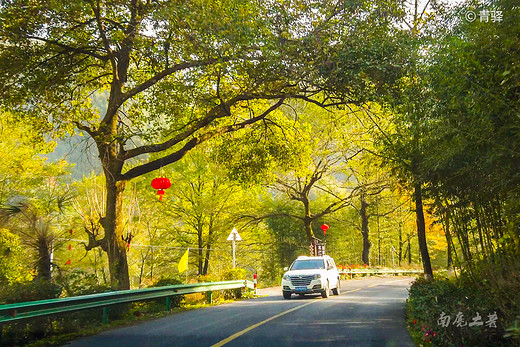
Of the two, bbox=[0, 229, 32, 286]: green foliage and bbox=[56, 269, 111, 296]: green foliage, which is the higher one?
bbox=[0, 229, 32, 286]: green foliage

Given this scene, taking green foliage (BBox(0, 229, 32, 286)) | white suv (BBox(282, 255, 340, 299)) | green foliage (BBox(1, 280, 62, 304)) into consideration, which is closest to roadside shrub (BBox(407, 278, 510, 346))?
green foliage (BBox(1, 280, 62, 304))

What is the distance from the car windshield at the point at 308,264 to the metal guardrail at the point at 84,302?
5891 millimetres

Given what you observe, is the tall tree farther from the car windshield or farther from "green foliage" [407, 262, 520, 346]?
the car windshield

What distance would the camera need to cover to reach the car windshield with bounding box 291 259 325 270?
2236cm

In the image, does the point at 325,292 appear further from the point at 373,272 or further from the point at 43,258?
the point at 373,272

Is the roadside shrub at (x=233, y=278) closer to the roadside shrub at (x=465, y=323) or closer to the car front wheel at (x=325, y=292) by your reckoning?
the car front wheel at (x=325, y=292)

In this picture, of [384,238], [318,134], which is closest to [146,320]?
[318,134]

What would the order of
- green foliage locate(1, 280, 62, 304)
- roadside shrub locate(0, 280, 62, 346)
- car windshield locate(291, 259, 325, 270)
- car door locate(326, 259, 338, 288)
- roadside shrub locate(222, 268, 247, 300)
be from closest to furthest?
roadside shrub locate(0, 280, 62, 346) → green foliage locate(1, 280, 62, 304) → roadside shrub locate(222, 268, 247, 300) → car windshield locate(291, 259, 325, 270) → car door locate(326, 259, 338, 288)

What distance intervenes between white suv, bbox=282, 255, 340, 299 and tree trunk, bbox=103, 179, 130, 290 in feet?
25.1

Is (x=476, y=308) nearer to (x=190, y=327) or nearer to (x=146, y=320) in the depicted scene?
(x=190, y=327)

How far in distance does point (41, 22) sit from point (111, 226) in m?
6.60

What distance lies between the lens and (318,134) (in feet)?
120

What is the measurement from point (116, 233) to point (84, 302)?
5.24 meters

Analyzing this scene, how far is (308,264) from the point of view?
22609 mm
